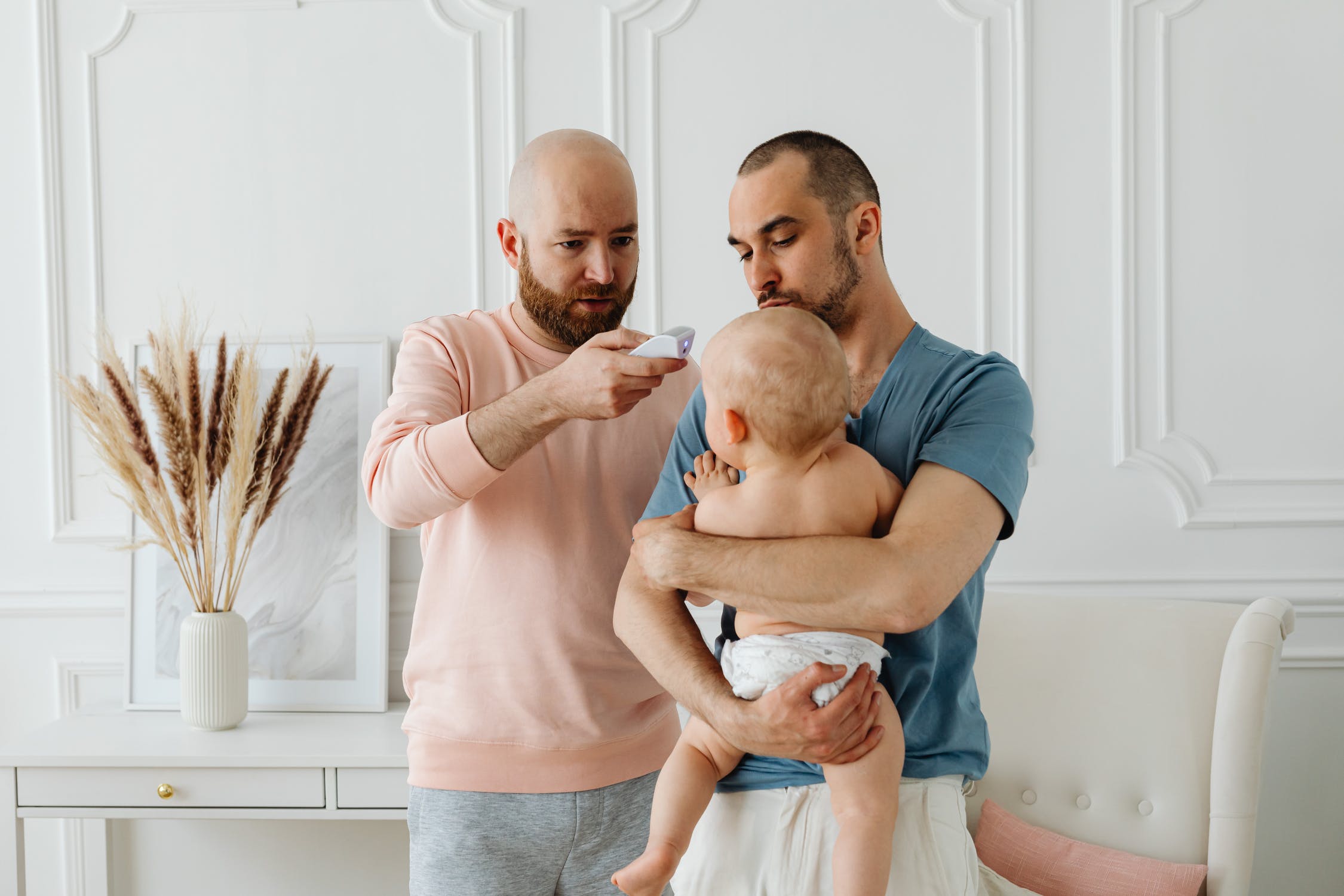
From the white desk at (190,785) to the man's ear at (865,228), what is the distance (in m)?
1.63

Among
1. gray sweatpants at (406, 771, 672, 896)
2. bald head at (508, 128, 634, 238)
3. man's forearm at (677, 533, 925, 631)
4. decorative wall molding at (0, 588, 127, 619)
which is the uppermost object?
bald head at (508, 128, 634, 238)

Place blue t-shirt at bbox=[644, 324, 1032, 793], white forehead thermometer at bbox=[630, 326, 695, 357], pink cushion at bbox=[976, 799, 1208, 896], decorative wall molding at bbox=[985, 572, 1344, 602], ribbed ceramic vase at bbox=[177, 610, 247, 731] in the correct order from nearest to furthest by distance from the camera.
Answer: blue t-shirt at bbox=[644, 324, 1032, 793] < white forehead thermometer at bbox=[630, 326, 695, 357] < pink cushion at bbox=[976, 799, 1208, 896] < ribbed ceramic vase at bbox=[177, 610, 247, 731] < decorative wall molding at bbox=[985, 572, 1344, 602]

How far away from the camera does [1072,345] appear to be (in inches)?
108

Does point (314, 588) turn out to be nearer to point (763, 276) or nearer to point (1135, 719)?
point (763, 276)

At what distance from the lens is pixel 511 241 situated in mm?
1817

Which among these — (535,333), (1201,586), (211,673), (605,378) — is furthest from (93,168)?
(1201,586)

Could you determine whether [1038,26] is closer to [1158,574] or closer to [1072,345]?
[1072,345]

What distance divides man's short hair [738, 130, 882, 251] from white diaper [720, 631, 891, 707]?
0.57 meters

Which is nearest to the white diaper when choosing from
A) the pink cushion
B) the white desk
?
the pink cushion

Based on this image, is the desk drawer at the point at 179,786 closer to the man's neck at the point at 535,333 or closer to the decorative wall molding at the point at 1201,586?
the man's neck at the point at 535,333

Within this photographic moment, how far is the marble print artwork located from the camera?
8.95ft

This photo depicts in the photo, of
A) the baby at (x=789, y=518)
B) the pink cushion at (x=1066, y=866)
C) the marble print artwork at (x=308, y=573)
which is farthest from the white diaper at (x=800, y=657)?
the marble print artwork at (x=308, y=573)

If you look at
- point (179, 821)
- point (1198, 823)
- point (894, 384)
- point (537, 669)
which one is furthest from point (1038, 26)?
point (179, 821)

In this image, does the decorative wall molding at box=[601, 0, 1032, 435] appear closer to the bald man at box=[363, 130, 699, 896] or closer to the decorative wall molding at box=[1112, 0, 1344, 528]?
the decorative wall molding at box=[1112, 0, 1344, 528]
